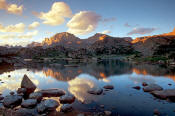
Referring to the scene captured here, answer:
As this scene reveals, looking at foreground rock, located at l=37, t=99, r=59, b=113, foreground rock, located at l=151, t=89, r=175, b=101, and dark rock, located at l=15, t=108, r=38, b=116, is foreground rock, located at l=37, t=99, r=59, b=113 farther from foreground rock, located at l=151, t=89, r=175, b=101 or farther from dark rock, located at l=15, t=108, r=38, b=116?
foreground rock, located at l=151, t=89, r=175, b=101

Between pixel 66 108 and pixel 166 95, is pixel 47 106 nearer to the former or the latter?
pixel 66 108

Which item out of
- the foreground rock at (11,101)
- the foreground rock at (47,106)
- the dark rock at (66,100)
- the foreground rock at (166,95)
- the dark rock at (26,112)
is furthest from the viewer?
the foreground rock at (166,95)

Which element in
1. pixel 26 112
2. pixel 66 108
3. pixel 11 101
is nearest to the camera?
pixel 26 112

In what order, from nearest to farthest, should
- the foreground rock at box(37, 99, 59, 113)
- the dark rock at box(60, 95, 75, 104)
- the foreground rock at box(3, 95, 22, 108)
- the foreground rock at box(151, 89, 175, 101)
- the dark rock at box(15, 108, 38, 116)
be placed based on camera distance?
the dark rock at box(15, 108, 38, 116) < the foreground rock at box(37, 99, 59, 113) < the foreground rock at box(3, 95, 22, 108) < the dark rock at box(60, 95, 75, 104) < the foreground rock at box(151, 89, 175, 101)

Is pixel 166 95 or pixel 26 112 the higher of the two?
pixel 166 95

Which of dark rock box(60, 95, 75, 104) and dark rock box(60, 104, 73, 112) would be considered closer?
dark rock box(60, 104, 73, 112)

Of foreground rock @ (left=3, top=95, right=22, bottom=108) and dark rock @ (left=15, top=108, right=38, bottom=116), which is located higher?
foreground rock @ (left=3, top=95, right=22, bottom=108)

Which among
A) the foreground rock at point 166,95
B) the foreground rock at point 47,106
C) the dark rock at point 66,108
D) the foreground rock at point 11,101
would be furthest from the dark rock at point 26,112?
the foreground rock at point 166,95

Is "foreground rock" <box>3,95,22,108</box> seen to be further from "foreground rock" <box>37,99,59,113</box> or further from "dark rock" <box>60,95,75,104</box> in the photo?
"dark rock" <box>60,95,75,104</box>

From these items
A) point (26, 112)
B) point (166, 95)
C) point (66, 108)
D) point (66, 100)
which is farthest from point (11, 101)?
point (166, 95)

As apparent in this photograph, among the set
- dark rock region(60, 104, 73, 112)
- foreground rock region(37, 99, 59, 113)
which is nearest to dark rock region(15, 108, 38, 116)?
foreground rock region(37, 99, 59, 113)

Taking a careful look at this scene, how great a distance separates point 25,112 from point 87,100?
23.2ft

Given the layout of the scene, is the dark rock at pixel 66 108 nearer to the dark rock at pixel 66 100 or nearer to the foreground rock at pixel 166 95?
the dark rock at pixel 66 100

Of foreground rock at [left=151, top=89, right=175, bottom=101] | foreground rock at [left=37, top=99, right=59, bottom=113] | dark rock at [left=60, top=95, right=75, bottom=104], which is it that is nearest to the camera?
foreground rock at [left=37, top=99, right=59, bottom=113]
